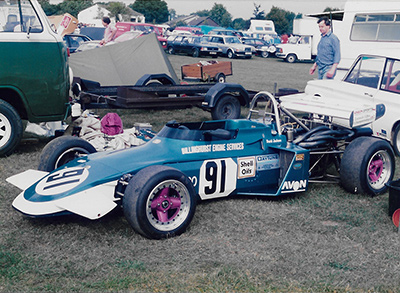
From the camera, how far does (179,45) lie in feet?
105

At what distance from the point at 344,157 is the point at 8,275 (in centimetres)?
402

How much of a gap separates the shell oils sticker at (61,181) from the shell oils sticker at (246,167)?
1.69 m

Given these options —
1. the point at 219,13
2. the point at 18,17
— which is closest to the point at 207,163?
the point at 18,17

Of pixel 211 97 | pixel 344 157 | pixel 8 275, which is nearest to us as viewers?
pixel 8 275

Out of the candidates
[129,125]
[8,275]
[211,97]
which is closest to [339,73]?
[211,97]

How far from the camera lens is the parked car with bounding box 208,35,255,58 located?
31.2 metres

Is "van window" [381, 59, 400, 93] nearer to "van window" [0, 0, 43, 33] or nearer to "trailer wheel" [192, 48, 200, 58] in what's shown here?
"van window" [0, 0, 43, 33]

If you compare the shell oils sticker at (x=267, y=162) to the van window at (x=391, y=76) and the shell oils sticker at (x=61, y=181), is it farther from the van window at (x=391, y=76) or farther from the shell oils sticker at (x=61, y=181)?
the van window at (x=391, y=76)

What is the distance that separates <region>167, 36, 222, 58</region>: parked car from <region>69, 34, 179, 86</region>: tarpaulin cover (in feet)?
62.4

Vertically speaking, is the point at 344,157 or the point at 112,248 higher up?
the point at 344,157

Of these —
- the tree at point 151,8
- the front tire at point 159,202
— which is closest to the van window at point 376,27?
the front tire at point 159,202

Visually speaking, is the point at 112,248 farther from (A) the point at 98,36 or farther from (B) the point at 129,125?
(A) the point at 98,36

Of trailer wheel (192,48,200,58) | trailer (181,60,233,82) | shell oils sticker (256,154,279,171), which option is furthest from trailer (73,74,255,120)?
trailer wheel (192,48,200,58)

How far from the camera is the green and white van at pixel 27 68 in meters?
7.02
